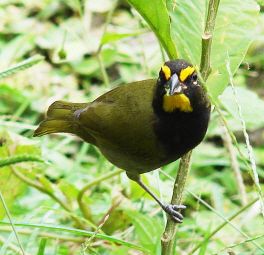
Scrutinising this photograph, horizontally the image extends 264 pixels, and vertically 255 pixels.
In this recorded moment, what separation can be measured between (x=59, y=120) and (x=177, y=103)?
871mm

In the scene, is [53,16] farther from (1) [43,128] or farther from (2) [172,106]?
(2) [172,106]

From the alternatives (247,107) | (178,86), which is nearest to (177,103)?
(178,86)

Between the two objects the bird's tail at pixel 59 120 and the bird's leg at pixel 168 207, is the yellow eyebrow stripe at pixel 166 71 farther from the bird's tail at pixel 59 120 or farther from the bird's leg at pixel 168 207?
the bird's tail at pixel 59 120

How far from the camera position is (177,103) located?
9.31 ft

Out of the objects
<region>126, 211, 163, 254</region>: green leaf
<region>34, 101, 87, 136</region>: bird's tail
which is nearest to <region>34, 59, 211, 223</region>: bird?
<region>34, 101, 87, 136</region>: bird's tail

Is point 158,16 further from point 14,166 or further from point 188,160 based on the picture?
point 14,166

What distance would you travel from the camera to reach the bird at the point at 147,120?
9.10ft

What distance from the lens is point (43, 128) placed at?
11.6 feet

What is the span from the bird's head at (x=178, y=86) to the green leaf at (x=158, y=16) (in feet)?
0.44

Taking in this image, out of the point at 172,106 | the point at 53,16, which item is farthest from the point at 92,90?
the point at 172,106

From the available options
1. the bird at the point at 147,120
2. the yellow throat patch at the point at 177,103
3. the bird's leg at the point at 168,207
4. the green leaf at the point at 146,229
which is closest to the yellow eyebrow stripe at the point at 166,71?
the bird at the point at 147,120

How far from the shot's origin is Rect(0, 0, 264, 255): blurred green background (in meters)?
2.94

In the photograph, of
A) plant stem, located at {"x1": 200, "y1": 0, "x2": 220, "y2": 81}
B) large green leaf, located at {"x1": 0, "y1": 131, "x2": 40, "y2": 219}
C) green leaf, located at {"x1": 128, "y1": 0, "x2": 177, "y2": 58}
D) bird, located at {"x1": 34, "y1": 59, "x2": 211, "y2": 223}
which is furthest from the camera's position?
large green leaf, located at {"x1": 0, "y1": 131, "x2": 40, "y2": 219}

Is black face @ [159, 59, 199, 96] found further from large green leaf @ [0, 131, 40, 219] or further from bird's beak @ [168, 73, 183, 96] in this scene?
large green leaf @ [0, 131, 40, 219]
